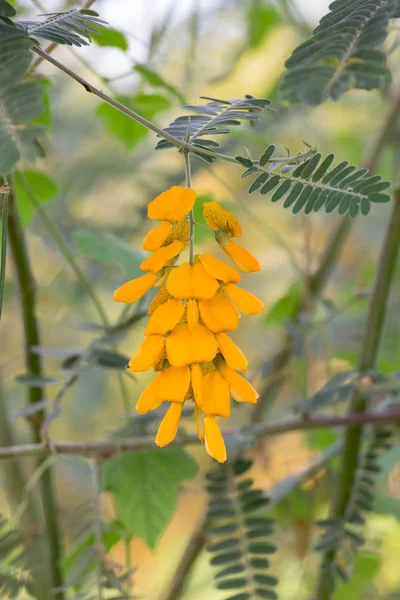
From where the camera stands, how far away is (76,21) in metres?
0.23

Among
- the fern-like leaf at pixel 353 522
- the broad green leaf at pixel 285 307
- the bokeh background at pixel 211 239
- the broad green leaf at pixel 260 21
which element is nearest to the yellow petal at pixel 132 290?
the bokeh background at pixel 211 239

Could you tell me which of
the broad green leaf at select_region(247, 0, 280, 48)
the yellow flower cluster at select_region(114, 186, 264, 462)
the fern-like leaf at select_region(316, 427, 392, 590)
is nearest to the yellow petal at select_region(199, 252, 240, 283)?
the yellow flower cluster at select_region(114, 186, 264, 462)

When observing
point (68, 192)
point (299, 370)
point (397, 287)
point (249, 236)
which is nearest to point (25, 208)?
point (299, 370)

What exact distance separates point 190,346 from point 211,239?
1.47ft

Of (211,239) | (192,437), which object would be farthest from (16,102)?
(211,239)

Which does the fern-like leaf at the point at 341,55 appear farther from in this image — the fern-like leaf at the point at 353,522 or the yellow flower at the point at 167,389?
the fern-like leaf at the point at 353,522

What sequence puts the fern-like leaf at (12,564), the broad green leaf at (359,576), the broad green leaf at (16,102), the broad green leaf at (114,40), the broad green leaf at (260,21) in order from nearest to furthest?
the broad green leaf at (16,102), the fern-like leaf at (12,564), the broad green leaf at (114,40), the broad green leaf at (359,576), the broad green leaf at (260,21)

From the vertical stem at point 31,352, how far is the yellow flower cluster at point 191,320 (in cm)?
21

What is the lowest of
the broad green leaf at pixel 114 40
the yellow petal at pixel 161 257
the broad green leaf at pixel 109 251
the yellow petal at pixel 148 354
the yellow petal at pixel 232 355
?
the yellow petal at pixel 232 355

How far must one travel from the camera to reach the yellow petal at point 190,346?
0.70 ft

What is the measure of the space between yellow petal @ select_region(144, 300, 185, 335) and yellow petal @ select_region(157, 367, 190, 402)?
0.02m

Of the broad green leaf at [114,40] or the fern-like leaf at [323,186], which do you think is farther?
the broad green leaf at [114,40]

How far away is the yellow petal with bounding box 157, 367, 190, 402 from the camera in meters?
0.22

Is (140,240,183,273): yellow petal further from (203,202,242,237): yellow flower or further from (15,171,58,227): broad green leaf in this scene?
(15,171,58,227): broad green leaf
